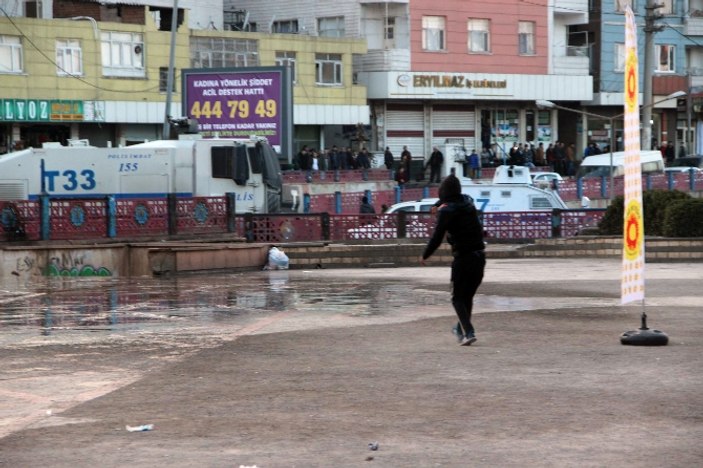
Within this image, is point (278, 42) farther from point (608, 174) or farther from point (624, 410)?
point (624, 410)

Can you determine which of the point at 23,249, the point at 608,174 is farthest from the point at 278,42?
the point at 23,249

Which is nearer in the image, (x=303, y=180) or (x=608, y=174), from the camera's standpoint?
(x=303, y=180)

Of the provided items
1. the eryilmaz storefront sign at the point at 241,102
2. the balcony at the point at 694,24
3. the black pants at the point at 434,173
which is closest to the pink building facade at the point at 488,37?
the black pants at the point at 434,173

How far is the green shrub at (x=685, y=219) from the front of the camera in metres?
27.7

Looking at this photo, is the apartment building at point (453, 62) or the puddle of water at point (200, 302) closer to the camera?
the puddle of water at point (200, 302)

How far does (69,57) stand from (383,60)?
1460 centimetres

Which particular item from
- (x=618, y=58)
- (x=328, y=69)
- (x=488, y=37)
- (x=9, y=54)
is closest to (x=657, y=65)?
(x=618, y=58)

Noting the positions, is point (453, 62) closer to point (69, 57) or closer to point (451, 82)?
point (451, 82)

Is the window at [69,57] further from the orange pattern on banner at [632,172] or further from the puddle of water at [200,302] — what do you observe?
the orange pattern on banner at [632,172]

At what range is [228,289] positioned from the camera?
70.9ft

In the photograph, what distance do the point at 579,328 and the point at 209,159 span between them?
19.5m

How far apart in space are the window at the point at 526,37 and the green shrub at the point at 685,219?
38020 millimetres

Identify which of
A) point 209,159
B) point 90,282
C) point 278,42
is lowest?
point 90,282

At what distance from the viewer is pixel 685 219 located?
2784 centimetres
